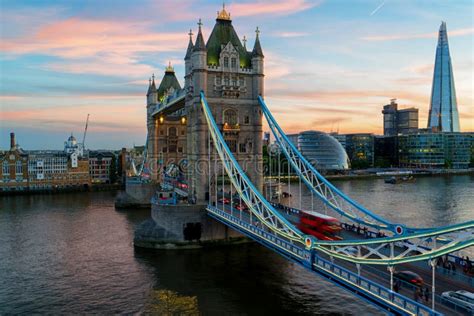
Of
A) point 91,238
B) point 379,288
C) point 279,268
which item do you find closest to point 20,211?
point 91,238

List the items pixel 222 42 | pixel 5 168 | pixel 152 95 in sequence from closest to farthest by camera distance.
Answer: pixel 222 42 → pixel 152 95 → pixel 5 168

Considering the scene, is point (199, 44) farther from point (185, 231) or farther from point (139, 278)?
point (139, 278)

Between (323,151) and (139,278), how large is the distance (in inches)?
6223

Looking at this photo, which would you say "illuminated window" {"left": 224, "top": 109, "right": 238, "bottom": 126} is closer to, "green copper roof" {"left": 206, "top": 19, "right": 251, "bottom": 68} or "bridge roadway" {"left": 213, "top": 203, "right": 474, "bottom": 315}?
"green copper roof" {"left": 206, "top": 19, "right": 251, "bottom": 68}

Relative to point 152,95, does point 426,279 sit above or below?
below

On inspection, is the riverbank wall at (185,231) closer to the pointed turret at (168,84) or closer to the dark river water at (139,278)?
the dark river water at (139,278)

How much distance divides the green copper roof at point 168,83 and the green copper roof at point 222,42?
39673mm

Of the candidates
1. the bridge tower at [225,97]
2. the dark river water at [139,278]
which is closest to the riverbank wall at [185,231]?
the dark river water at [139,278]

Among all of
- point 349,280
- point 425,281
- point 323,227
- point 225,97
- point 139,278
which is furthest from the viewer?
point 225,97

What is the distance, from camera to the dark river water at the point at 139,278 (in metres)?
33.0

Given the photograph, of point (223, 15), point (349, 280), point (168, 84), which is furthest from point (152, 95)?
point (349, 280)

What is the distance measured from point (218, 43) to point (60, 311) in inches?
1438

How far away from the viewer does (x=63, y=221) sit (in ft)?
226

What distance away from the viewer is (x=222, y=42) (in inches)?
2157
